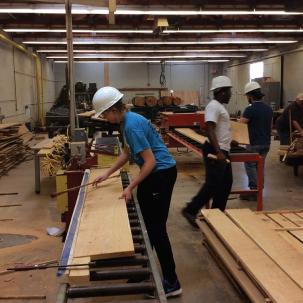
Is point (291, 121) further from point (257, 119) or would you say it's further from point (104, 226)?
point (104, 226)

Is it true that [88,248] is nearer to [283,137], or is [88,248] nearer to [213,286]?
[213,286]

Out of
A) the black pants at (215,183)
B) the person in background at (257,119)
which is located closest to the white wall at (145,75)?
the person in background at (257,119)

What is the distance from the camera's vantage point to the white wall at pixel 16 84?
1089cm

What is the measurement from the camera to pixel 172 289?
2973mm

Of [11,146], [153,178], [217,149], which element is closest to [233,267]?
[153,178]

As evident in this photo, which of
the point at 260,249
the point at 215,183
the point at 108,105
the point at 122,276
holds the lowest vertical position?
the point at 260,249

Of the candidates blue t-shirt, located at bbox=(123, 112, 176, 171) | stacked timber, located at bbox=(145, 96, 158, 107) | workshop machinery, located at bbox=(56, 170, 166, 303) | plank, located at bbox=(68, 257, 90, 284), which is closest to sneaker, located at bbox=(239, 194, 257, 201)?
blue t-shirt, located at bbox=(123, 112, 176, 171)

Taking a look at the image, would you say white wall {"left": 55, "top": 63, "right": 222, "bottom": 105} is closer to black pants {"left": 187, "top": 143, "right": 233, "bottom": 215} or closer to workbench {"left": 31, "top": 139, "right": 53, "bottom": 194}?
workbench {"left": 31, "top": 139, "right": 53, "bottom": 194}

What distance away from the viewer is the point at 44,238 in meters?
4.37

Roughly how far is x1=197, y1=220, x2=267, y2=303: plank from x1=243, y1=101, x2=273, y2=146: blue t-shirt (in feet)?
5.93

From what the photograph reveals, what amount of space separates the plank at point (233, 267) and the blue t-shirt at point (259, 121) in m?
1.81

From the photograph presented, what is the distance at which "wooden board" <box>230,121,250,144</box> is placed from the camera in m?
4.99

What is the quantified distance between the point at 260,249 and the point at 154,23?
7.79 meters

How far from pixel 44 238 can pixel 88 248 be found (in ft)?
8.56
